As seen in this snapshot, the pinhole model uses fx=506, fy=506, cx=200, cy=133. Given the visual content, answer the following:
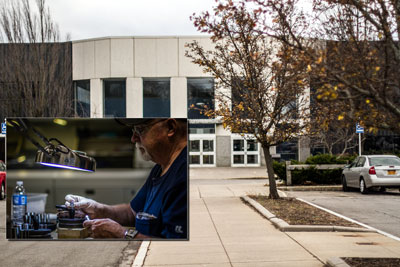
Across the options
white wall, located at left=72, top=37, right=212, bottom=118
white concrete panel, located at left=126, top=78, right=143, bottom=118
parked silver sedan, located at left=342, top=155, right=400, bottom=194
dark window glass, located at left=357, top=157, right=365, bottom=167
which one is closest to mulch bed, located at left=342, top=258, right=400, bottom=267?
parked silver sedan, located at left=342, top=155, right=400, bottom=194

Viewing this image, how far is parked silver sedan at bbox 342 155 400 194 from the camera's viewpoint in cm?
1806

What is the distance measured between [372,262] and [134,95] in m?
34.7

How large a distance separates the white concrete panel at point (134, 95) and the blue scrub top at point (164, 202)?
35158 millimetres

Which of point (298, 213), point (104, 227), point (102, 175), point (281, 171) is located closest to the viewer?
point (102, 175)

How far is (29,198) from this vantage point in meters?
5.74

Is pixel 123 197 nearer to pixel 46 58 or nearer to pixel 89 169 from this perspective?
pixel 89 169

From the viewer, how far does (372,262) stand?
729cm

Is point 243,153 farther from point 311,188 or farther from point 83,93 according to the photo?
point 311,188

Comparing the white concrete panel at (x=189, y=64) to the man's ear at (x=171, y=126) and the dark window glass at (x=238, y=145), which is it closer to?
the dark window glass at (x=238, y=145)

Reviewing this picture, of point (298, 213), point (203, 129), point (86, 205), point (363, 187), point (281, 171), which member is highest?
point (203, 129)

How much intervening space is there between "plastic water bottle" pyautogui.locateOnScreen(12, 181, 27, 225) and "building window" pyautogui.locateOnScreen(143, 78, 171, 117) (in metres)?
35.4

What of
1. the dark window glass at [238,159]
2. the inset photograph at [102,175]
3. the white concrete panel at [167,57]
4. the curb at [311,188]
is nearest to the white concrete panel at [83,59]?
the white concrete panel at [167,57]

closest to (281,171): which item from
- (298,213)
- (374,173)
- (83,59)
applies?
(374,173)

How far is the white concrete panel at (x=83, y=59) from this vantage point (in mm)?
40875
